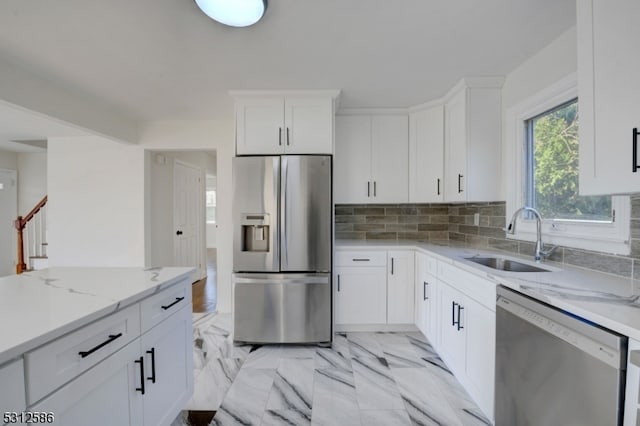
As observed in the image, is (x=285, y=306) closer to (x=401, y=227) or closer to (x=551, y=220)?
(x=401, y=227)

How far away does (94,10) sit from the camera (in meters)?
1.54

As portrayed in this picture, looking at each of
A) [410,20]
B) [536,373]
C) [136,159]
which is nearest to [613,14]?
[410,20]

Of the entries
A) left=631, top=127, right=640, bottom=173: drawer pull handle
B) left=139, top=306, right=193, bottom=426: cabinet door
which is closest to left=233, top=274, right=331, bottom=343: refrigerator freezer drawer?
left=139, top=306, right=193, bottom=426: cabinet door

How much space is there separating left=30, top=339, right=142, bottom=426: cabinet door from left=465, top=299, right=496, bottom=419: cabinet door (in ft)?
5.79

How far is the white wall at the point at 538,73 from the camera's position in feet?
5.73

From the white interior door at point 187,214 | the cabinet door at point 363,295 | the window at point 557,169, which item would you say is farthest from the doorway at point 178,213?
the window at point 557,169

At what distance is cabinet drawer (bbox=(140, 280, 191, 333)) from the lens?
1.28m

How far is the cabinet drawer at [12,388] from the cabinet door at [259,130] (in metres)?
2.12

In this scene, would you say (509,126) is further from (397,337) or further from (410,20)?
(397,337)

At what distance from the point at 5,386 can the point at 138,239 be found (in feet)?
10.2

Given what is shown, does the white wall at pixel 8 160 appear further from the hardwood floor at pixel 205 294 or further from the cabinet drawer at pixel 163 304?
the cabinet drawer at pixel 163 304

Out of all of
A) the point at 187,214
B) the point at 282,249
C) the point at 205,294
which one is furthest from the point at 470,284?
the point at 187,214

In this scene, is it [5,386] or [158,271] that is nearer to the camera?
[5,386]

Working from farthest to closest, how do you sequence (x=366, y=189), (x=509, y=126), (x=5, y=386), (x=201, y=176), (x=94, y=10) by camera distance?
1. (x=201, y=176)
2. (x=366, y=189)
3. (x=509, y=126)
4. (x=94, y=10)
5. (x=5, y=386)
